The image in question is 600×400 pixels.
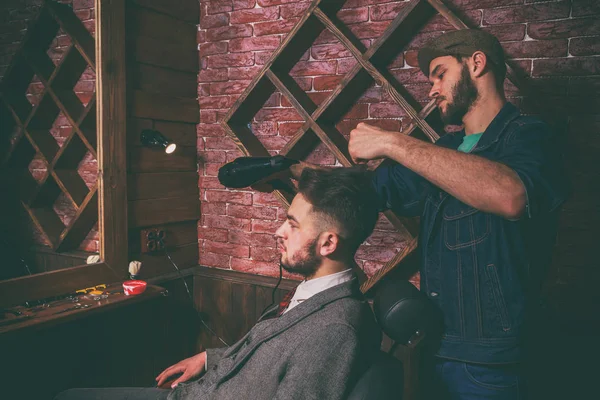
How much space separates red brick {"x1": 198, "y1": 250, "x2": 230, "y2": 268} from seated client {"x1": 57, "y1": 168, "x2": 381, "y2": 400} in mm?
1023

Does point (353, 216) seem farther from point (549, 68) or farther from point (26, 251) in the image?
point (26, 251)

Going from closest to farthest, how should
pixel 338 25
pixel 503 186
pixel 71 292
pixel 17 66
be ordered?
1. pixel 503 186
2. pixel 17 66
3. pixel 71 292
4. pixel 338 25

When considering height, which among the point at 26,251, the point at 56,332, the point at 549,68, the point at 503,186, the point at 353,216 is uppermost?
the point at 549,68

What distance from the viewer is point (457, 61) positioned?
148 centimetres

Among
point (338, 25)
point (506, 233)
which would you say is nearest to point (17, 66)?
point (338, 25)

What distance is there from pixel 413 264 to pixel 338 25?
1.22m

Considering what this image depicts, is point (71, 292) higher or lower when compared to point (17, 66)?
lower

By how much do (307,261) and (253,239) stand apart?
1.10m

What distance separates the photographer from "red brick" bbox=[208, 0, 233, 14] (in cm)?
255

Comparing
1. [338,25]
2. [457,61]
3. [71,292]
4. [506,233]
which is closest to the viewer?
[506,233]

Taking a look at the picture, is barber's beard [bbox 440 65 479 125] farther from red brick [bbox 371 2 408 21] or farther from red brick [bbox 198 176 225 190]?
red brick [bbox 198 176 225 190]

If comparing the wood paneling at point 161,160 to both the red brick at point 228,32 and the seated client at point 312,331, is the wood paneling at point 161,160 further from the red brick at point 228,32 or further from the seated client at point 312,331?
the seated client at point 312,331

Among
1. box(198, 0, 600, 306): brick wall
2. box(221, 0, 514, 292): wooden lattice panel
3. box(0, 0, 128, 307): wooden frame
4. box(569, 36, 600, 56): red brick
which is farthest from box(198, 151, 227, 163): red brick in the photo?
box(569, 36, 600, 56): red brick

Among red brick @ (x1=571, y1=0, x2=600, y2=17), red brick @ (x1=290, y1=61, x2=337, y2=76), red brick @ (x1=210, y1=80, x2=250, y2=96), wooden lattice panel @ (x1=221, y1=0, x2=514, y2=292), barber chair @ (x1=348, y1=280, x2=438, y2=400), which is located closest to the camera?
barber chair @ (x1=348, y1=280, x2=438, y2=400)
